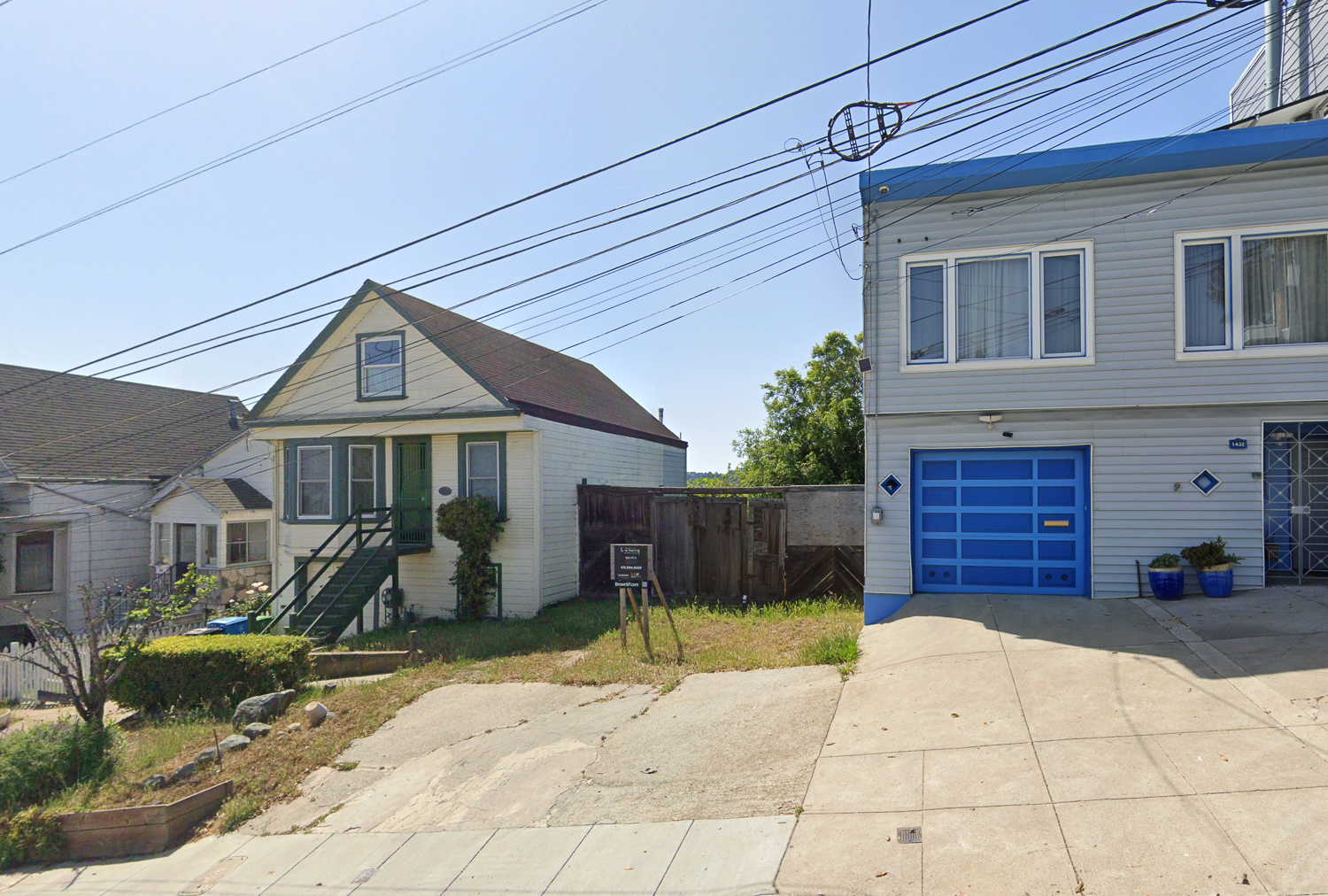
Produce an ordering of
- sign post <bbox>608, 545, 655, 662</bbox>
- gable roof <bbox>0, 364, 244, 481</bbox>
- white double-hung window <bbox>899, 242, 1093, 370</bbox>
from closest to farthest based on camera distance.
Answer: white double-hung window <bbox>899, 242, 1093, 370</bbox>, sign post <bbox>608, 545, 655, 662</bbox>, gable roof <bbox>0, 364, 244, 481</bbox>

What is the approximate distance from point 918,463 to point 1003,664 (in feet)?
11.3

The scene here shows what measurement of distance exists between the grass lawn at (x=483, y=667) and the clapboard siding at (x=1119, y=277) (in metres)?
3.65

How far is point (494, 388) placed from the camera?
14.9 m

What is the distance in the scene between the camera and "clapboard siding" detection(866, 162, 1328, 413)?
30.9 feet

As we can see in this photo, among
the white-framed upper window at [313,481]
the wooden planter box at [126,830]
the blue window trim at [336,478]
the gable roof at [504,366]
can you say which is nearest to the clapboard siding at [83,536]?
the blue window trim at [336,478]

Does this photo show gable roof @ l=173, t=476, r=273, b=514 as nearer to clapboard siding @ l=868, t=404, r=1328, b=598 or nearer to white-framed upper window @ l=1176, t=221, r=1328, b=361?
clapboard siding @ l=868, t=404, r=1328, b=598

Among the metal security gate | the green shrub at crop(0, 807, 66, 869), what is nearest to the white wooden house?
the green shrub at crop(0, 807, 66, 869)

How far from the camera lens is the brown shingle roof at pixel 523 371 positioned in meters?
15.7

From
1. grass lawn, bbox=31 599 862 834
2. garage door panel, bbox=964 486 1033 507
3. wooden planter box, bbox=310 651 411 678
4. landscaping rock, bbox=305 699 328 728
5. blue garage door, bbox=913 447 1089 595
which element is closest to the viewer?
grass lawn, bbox=31 599 862 834

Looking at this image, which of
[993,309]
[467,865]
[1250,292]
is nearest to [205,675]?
[467,865]

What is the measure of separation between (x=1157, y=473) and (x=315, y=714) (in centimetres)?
1064

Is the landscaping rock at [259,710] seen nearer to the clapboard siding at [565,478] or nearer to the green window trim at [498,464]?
the green window trim at [498,464]

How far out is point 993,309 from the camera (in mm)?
10164

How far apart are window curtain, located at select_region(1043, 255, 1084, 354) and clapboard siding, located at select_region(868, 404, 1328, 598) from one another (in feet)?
2.96
